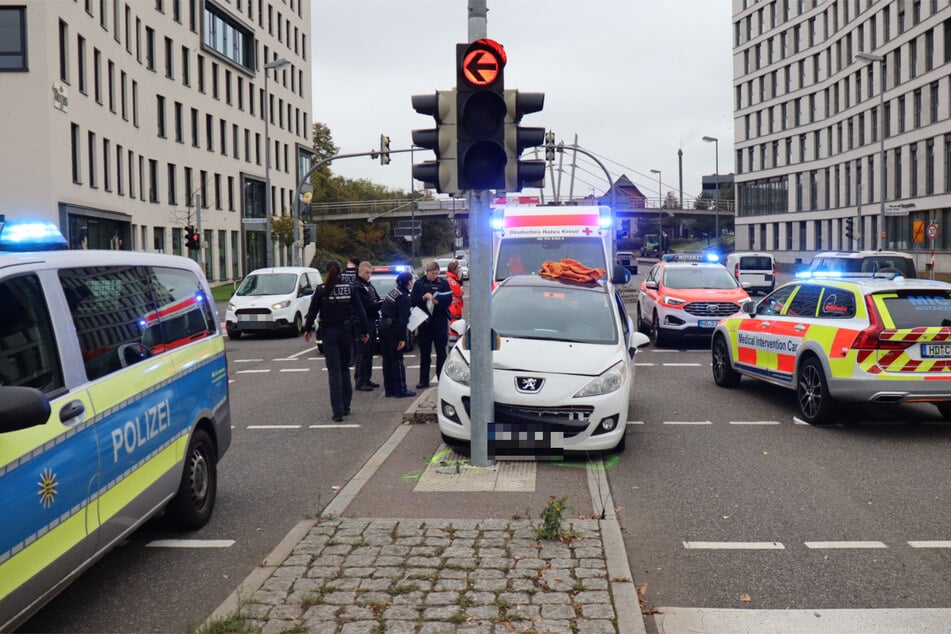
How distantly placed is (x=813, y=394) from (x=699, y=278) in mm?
10186

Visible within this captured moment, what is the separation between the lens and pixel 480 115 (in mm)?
7727

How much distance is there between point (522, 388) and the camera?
873 cm

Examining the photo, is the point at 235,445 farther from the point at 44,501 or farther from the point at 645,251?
the point at 645,251

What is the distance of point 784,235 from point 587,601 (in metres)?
84.4

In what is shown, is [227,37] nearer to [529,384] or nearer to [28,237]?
[529,384]

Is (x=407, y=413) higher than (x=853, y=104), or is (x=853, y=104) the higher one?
(x=853, y=104)

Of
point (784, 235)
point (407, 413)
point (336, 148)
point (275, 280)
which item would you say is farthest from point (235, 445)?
point (336, 148)

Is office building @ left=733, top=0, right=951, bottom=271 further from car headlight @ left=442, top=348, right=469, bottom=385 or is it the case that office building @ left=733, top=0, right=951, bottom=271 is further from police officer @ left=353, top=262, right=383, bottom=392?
car headlight @ left=442, top=348, right=469, bottom=385

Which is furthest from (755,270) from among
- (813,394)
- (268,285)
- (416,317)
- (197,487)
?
(197,487)

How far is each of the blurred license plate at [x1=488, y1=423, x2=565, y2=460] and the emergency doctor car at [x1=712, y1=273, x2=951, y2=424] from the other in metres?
3.40

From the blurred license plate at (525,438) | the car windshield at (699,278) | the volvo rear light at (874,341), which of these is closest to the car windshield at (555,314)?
the blurred license plate at (525,438)

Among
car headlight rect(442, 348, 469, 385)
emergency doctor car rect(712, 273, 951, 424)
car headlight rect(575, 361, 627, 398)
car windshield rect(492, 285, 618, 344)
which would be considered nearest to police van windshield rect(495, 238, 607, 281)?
emergency doctor car rect(712, 273, 951, 424)

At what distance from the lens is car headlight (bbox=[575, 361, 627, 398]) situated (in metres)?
8.69

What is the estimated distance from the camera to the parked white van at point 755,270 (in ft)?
133
